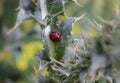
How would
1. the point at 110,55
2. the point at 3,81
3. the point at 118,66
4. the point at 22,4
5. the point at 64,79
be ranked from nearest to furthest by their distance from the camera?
the point at 110,55 → the point at 118,66 → the point at 64,79 → the point at 22,4 → the point at 3,81

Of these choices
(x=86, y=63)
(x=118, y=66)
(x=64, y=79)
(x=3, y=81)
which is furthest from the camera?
(x=3, y=81)

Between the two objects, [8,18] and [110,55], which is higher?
[110,55]

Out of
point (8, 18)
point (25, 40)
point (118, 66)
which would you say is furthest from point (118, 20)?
point (8, 18)

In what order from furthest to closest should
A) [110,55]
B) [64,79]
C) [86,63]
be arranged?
[64,79], [86,63], [110,55]

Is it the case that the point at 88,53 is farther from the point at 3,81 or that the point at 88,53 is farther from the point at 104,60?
the point at 3,81

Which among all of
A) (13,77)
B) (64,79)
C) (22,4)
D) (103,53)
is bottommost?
(13,77)

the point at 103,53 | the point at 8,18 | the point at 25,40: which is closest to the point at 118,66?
the point at 103,53

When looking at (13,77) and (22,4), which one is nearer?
(22,4)

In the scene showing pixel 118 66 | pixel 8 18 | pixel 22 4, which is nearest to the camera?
pixel 118 66

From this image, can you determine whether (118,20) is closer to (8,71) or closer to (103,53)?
(103,53)
